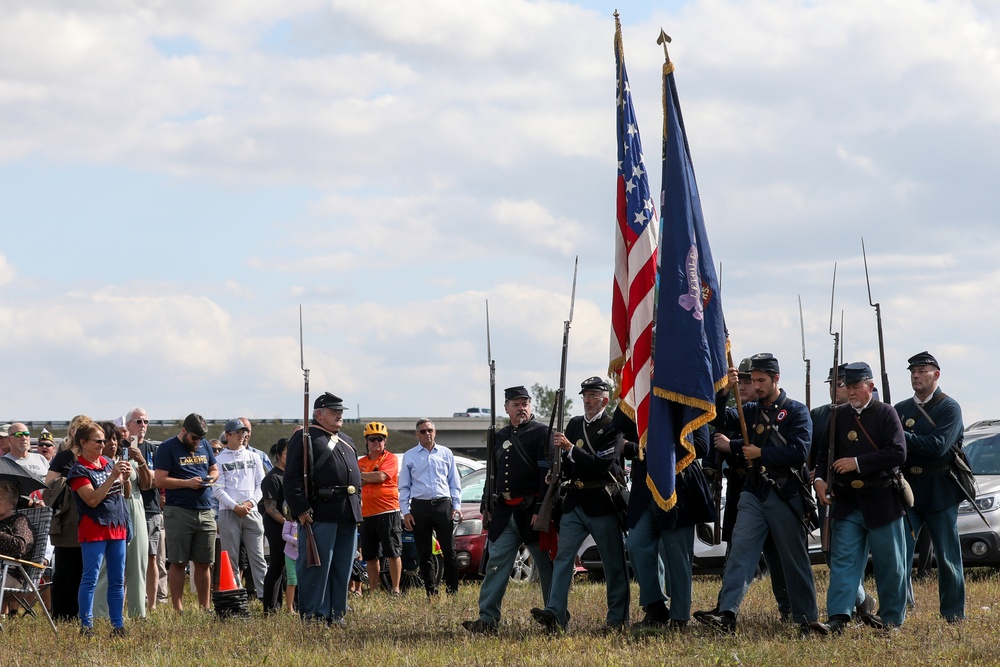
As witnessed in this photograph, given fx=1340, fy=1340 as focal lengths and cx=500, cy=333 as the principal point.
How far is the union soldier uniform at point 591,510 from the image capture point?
10586mm

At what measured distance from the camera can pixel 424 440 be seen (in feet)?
48.9

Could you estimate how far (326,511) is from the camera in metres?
11.6

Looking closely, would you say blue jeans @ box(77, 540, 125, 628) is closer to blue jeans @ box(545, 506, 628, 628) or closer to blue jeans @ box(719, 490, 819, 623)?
blue jeans @ box(545, 506, 628, 628)

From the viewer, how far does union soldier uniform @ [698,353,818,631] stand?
1006cm

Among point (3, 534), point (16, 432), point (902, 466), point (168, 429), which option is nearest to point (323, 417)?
point (3, 534)

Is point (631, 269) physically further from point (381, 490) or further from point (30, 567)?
point (30, 567)

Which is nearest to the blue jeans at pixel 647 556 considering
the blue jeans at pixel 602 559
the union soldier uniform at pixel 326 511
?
the blue jeans at pixel 602 559

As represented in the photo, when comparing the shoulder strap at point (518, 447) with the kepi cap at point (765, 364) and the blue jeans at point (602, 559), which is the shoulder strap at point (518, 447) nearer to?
the blue jeans at point (602, 559)

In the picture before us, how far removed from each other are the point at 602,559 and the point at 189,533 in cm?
416

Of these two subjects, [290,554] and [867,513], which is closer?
[867,513]

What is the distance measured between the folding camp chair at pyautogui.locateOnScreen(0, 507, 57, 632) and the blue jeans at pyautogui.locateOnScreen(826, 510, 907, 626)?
6.43m

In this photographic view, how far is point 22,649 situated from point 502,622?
3.81 metres

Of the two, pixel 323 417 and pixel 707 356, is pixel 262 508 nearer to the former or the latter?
pixel 323 417

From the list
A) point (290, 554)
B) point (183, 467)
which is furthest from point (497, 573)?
point (183, 467)
